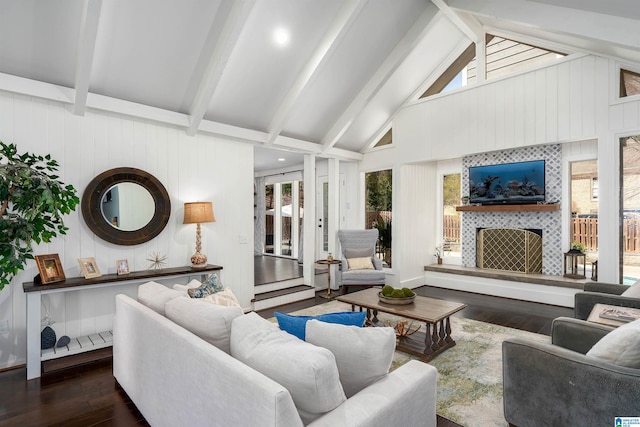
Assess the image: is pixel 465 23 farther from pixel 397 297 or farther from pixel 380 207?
pixel 397 297

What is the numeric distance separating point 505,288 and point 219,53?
5313 mm

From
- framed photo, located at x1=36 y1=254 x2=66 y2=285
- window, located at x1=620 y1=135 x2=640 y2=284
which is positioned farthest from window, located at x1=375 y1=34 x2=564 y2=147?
framed photo, located at x1=36 y1=254 x2=66 y2=285

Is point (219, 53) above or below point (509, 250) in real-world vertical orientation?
above

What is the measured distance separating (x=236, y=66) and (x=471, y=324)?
4192 millimetres

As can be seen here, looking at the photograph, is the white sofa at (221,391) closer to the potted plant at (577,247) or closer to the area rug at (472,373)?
the area rug at (472,373)

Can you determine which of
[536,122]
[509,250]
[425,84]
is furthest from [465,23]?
[509,250]

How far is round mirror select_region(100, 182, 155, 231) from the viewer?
3.54 metres

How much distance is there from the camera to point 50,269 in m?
3.00

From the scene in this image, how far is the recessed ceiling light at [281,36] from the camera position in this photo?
3.61 m

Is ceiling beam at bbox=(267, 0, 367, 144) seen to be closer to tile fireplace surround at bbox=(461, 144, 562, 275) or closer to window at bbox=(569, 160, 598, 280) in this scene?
tile fireplace surround at bbox=(461, 144, 562, 275)

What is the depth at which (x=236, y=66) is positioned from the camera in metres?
3.80

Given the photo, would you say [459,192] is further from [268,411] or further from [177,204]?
[268,411]

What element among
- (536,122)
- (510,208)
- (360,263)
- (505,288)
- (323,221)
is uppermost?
(536,122)

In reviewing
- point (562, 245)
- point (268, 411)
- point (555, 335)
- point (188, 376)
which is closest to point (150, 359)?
point (188, 376)
